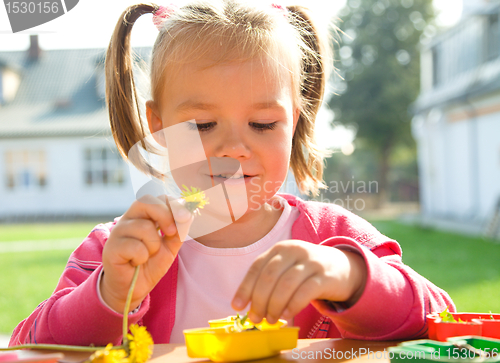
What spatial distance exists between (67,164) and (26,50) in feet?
18.8

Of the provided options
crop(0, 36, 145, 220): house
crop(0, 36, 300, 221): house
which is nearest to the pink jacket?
crop(0, 36, 145, 220): house

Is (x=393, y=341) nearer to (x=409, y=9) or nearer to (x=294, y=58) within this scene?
(x=294, y=58)

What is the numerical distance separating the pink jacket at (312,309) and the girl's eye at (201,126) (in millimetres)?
379

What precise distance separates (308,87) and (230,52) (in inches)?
19.0

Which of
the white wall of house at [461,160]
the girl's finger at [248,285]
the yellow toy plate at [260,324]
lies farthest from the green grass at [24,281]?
the white wall of house at [461,160]

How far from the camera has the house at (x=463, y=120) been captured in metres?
10.1

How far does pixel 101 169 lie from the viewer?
18094mm

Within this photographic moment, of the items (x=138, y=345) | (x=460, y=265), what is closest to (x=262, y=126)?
(x=138, y=345)

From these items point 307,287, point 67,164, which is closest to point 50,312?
point 307,287

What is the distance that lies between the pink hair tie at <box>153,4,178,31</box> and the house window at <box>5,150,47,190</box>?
18.0 metres

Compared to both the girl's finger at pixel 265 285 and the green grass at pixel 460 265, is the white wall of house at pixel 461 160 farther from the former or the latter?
the girl's finger at pixel 265 285

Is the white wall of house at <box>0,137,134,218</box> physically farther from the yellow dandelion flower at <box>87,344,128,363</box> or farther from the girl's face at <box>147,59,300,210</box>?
the yellow dandelion flower at <box>87,344,128,363</box>

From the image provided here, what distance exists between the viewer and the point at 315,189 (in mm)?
1884

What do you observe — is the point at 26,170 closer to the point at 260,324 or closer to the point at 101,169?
the point at 101,169
